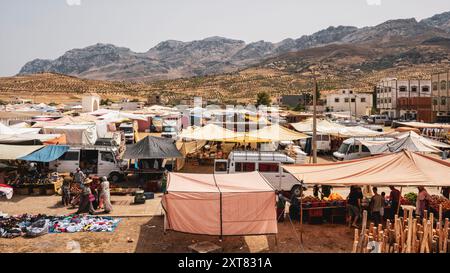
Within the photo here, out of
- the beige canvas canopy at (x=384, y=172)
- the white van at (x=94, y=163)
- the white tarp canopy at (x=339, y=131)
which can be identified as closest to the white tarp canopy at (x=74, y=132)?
the white van at (x=94, y=163)

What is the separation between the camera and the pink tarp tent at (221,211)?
8984 millimetres

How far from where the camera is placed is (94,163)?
667 inches

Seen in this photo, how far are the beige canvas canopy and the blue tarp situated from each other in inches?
371

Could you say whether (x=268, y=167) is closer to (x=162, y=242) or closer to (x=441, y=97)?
(x=162, y=242)

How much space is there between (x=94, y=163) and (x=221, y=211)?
986 centimetres

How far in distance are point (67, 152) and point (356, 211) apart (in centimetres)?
1238

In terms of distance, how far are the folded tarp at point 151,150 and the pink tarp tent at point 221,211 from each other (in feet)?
22.2

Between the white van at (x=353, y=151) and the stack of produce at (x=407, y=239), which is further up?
the white van at (x=353, y=151)

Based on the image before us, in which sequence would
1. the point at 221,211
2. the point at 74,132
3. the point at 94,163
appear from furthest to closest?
the point at 74,132 < the point at 94,163 < the point at 221,211

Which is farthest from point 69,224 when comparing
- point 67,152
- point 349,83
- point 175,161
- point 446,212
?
point 349,83

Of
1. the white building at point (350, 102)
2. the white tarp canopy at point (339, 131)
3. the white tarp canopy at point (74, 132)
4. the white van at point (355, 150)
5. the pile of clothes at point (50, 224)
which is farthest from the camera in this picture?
the white building at point (350, 102)

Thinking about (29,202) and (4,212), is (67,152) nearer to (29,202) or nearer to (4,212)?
(29,202)

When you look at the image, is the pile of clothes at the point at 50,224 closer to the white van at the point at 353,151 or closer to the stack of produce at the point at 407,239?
the stack of produce at the point at 407,239

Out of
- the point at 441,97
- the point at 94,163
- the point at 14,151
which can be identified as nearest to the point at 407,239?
the point at 94,163
